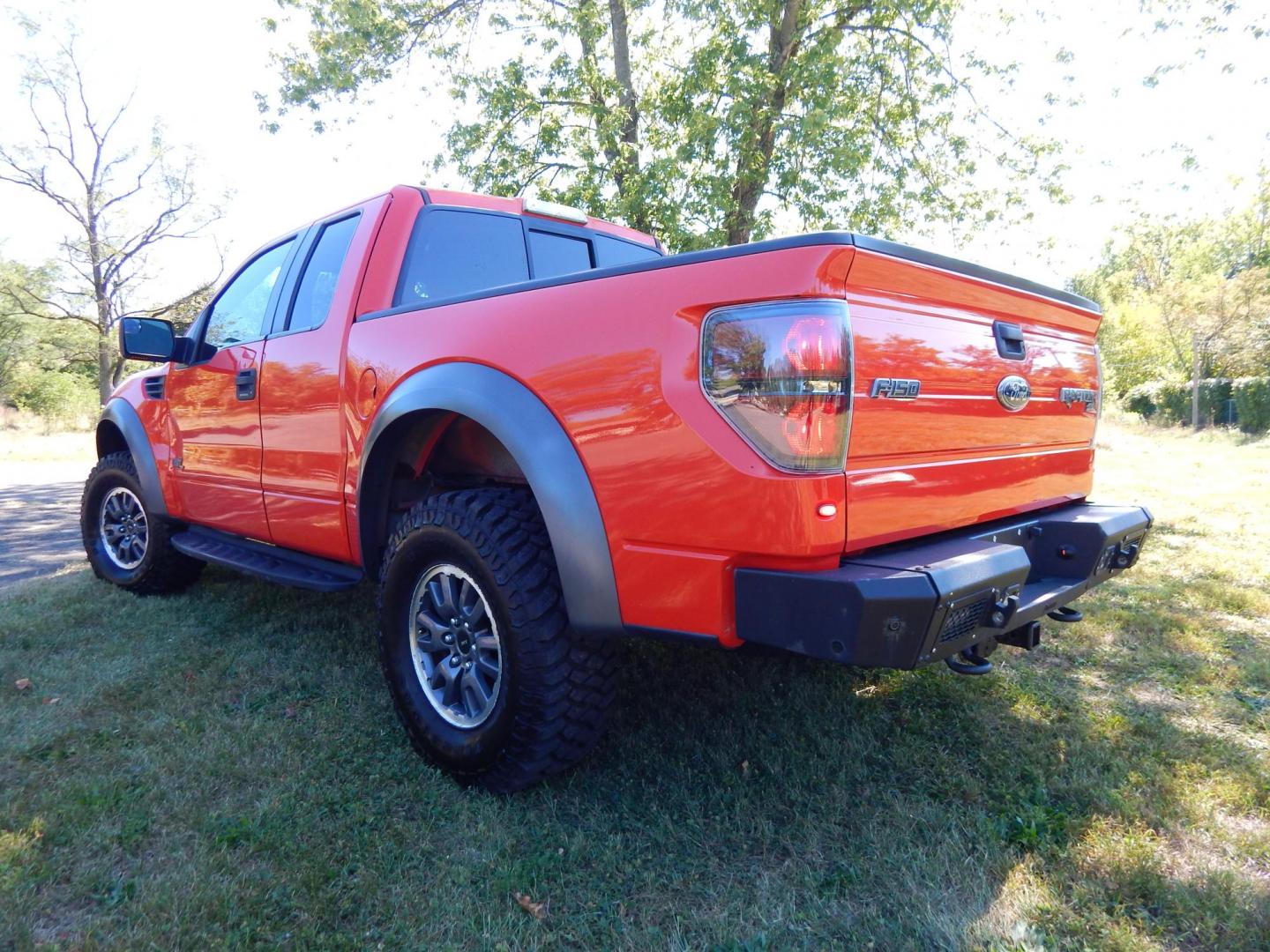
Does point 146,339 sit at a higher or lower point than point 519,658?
higher

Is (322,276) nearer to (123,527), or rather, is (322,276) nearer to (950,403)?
(123,527)

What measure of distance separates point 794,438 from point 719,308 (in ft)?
1.21

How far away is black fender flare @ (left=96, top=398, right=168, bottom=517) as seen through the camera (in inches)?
178

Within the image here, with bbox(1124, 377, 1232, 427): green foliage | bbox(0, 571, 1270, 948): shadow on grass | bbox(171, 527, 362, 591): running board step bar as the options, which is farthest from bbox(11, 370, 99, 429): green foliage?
bbox(1124, 377, 1232, 427): green foliage

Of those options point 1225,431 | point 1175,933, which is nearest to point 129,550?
point 1175,933

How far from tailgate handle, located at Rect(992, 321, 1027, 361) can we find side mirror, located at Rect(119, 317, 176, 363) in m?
3.76

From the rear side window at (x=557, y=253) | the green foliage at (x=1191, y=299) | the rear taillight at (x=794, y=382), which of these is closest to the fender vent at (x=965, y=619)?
the rear taillight at (x=794, y=382)

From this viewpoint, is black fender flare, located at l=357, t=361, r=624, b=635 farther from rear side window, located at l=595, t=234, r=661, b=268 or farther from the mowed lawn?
rear side window, located at l=595, t=234, r=661, b=268

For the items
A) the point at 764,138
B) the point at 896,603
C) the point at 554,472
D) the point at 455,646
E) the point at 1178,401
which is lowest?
the point at 1178,401

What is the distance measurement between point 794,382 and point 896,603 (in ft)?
1.81

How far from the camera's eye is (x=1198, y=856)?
7.19 ft

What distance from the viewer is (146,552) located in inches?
185

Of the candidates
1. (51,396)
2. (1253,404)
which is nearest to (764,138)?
(1253,404)

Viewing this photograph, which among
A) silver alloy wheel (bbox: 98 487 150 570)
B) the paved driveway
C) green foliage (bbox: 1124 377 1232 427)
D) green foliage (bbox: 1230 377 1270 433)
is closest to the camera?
silver alloy wheel (bbox: 98 487 150 570)
